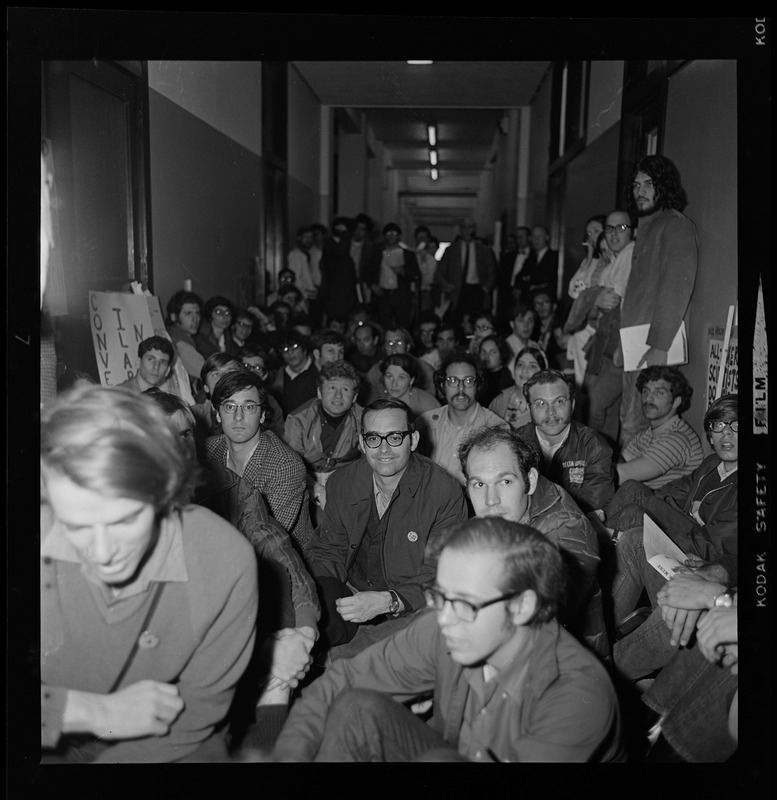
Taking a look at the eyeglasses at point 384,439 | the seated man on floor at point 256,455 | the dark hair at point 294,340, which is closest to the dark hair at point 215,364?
the seated man on floor at point 256,455

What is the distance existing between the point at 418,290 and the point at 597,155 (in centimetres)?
337

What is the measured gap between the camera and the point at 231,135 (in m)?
3.67

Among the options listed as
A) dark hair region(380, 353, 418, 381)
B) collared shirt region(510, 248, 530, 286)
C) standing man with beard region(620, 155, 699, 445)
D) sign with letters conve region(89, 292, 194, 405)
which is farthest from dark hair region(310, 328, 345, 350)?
collared shirt region(510, 248, 530, 286)

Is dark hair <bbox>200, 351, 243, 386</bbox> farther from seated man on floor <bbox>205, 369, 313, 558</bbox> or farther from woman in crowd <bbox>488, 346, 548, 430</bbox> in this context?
woman in crowd <bbox>488, 346, 548, 430</bbox>

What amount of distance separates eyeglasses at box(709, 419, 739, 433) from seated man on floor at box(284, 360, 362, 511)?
128 centimetres

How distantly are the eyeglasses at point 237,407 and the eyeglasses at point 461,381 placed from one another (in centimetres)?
107

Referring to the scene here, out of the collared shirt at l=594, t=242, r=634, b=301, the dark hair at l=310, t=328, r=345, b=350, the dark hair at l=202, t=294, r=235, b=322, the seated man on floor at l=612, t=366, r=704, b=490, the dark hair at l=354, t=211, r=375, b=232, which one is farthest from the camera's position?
the dark hair at l=354, t=211, r=375, b=232

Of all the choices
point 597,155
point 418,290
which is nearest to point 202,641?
point 597,155

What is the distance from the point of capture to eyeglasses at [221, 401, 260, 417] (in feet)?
7.68

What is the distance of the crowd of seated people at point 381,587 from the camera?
4.89 feet

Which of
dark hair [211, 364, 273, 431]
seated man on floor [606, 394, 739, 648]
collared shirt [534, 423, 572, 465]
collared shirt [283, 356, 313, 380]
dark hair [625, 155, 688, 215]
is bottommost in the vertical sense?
seated man on floor [606, 394, 739, 648]

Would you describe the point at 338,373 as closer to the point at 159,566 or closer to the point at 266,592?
the point at 266,592

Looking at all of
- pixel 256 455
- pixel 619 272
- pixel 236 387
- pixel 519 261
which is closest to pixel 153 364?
pixel 236 387
